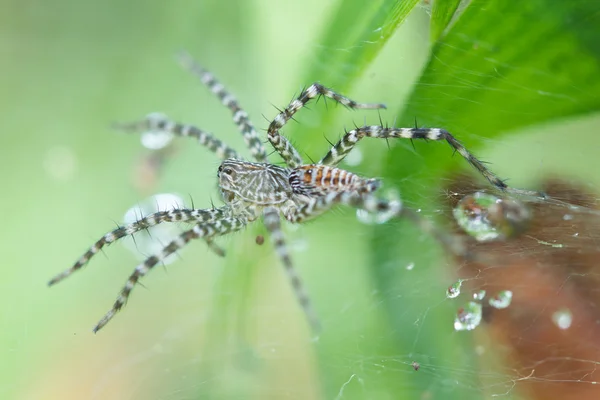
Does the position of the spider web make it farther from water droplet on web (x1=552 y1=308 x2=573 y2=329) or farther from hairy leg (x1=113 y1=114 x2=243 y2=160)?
hairy leg (x1=113 y1=114 x2=243 y2=160)

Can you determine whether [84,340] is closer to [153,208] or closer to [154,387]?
[154,387]

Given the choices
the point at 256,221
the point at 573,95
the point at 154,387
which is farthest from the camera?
the point at 256,221

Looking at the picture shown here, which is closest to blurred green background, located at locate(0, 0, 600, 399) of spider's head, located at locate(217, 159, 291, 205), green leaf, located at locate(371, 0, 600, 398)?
green leaf, located at locate(371, 0, 600, 398)

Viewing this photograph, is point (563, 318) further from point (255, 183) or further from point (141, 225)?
point (141, 225)

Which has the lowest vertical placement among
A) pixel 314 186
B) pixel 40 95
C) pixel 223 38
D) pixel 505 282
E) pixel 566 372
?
pixel 566 372

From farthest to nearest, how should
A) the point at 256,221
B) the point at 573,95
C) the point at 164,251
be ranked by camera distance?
the point at 256,221, the point at 164,251, the point at 573,95

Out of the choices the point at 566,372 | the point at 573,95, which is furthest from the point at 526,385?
the point at 573,95
